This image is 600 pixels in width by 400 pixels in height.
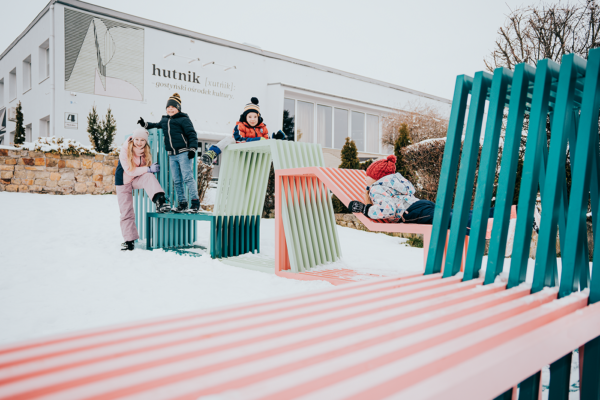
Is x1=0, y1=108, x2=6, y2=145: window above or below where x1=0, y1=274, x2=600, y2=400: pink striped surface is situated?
above

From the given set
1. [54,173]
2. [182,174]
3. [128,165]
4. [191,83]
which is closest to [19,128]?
[54,173]

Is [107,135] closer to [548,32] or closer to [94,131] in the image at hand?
[94,131]

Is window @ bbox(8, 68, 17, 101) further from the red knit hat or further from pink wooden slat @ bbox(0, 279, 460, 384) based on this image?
pink wooden slat @ bbox(0, 279, 460, 384)

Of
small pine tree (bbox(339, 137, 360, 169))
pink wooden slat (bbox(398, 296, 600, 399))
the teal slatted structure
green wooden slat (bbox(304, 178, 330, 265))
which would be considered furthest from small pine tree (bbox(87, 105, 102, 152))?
pink wooden slat (bbox(398, 296, 600, 399))

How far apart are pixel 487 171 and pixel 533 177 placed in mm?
190

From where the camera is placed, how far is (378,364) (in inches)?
33.3

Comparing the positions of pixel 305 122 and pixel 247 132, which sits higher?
pixel 305 122

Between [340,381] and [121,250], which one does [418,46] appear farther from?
[340,381]

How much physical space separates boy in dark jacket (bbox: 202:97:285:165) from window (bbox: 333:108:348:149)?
1244 cm

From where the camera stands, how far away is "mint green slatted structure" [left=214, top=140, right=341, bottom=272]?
4.48m

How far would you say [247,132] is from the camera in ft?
18.1

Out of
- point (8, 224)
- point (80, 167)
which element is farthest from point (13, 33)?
point (8, 224)

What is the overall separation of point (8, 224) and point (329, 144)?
13.2 m

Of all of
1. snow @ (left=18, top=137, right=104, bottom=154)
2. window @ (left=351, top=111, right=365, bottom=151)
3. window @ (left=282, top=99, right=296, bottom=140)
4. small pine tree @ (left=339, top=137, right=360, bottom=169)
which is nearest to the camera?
snow @ (left=18, top=137, right=104, bottom=154)
